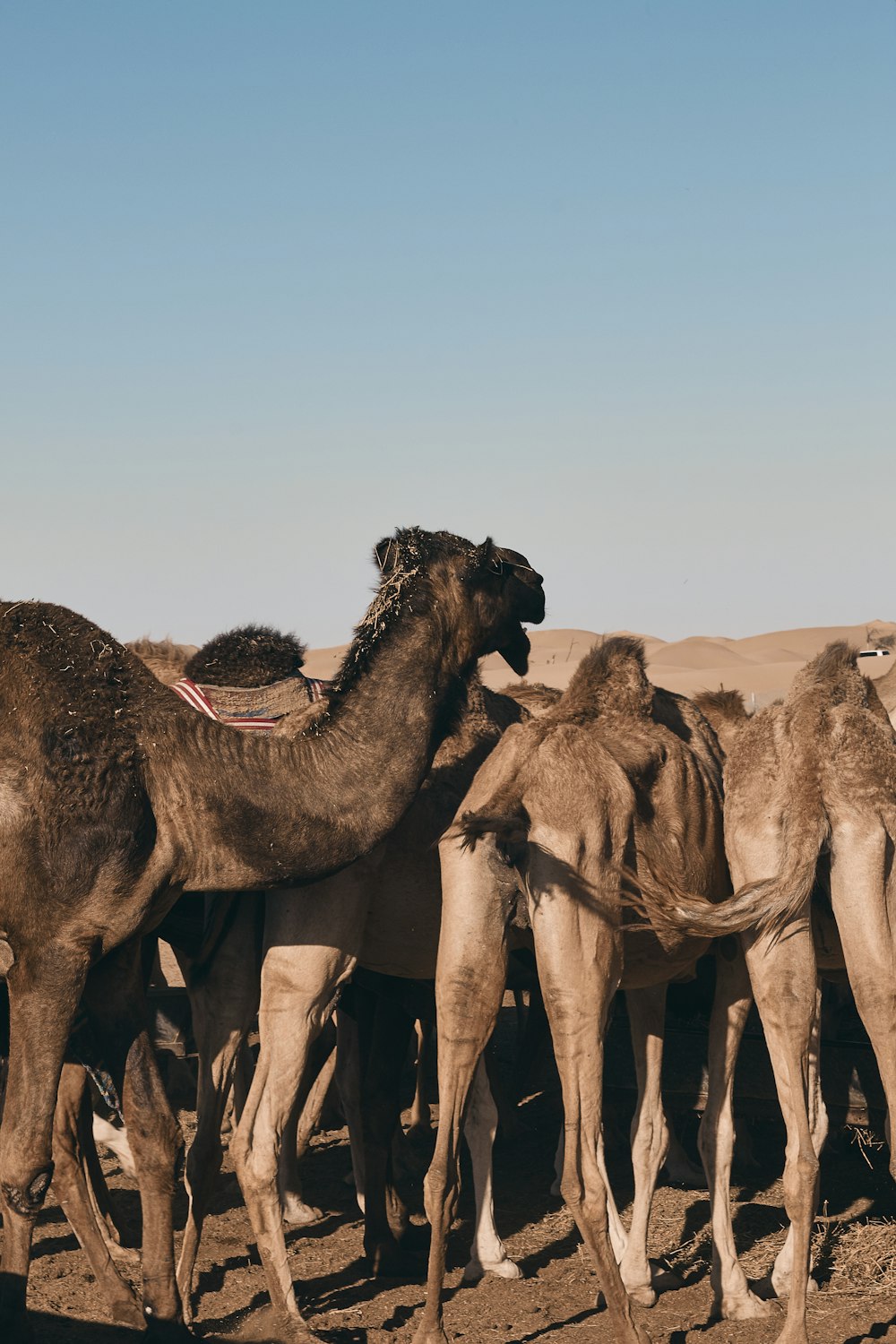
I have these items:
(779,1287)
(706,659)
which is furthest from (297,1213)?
(706,659)

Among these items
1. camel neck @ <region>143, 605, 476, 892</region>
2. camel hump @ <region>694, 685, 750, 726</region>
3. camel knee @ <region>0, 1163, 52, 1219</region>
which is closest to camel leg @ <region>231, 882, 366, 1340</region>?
→ camel neck @ <region>143, 605, 476, 892</region>

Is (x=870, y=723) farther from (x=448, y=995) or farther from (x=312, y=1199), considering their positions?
(x=312, y=1199)

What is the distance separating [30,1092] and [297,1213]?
2.64 m

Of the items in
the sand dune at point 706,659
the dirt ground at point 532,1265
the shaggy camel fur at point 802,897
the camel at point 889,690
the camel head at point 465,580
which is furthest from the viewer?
the sand dune at point 706,659

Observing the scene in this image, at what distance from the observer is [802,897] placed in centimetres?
593

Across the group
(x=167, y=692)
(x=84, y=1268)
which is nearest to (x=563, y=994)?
(x=167, y=692)

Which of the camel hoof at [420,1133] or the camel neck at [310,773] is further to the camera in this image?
the camel hoof at [420,1133]

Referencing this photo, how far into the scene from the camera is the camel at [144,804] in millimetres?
5570

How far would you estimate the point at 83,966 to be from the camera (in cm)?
561

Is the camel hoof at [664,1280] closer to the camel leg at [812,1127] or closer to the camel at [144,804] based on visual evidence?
the camel leg at [812,1127]

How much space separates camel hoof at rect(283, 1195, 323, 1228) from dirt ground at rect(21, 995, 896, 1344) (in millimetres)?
91

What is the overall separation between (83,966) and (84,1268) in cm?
215

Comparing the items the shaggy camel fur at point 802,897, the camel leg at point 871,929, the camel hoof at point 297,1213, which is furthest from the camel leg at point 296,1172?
the camel leg at point 871,929

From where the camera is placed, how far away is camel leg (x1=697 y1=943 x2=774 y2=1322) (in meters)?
6.24
